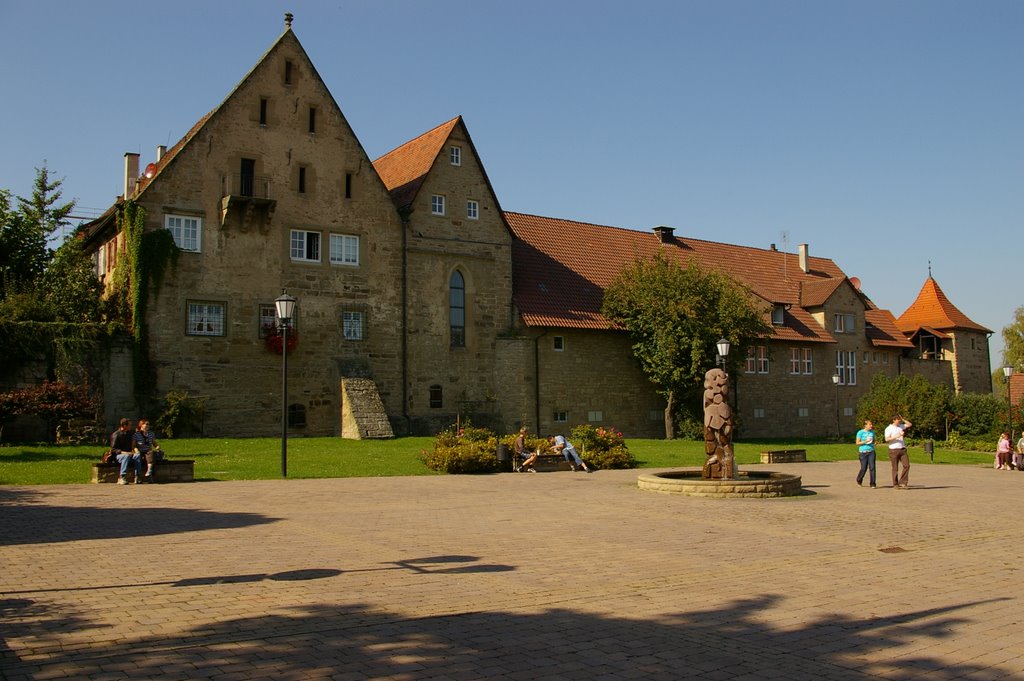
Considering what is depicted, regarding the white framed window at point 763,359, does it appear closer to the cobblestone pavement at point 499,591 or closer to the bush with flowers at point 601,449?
the bush with flowers at point 601,449

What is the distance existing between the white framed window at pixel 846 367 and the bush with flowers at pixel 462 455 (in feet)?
106

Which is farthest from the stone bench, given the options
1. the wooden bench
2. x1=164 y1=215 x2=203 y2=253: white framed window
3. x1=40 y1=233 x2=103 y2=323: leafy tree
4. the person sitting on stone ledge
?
x1=40 y1=233 x2=103 y2=323: leafy tree

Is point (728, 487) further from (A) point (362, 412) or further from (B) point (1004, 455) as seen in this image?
(A) point (362, 412)

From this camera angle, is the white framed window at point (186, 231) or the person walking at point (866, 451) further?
the white framed window at point (186, 231)

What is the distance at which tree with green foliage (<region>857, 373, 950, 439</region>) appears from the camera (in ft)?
144

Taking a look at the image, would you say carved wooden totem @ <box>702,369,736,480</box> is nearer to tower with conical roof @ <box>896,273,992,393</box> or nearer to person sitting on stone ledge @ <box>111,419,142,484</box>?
person sitting on stone ledge @ <box>111,419,142,484</box>

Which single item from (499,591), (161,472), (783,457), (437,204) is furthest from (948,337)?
(499,591)

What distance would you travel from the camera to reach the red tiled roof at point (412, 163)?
129ft

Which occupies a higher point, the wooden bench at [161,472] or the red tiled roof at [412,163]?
the red tiled roof at [412,163]

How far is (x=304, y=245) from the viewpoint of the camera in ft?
118

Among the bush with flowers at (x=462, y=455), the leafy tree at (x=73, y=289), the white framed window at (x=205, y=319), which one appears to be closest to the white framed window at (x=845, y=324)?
the bush with flowers at (x=462, y=455)

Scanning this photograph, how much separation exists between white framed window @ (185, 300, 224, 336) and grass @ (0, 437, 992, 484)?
461 centimetres

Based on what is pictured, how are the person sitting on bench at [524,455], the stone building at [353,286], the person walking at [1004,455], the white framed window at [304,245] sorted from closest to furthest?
the person sitting on bench at [524,455], the person walking at [1004,455], the stone building at [353,286], the white framed window at [304,245]

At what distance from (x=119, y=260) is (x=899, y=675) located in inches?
1276
